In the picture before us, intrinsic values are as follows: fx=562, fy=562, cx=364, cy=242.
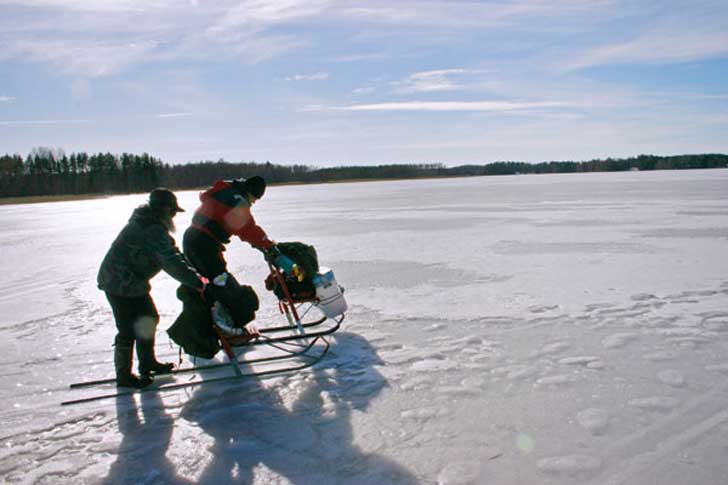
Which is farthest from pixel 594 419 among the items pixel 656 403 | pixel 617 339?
pixel 617 339

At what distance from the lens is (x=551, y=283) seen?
674cm

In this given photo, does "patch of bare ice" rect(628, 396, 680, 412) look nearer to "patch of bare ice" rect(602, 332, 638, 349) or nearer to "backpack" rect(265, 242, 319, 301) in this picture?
"patch of bare ice" rect(602, 332, 638, 349)

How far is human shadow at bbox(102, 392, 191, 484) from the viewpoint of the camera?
2.77 m

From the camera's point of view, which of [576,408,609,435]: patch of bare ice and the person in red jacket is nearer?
[576,408,609,435]: patch of bare ice

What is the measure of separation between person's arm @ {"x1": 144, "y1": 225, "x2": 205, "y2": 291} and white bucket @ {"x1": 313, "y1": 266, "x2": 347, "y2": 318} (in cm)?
124

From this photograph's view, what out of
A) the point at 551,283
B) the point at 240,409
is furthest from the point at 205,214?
the point at 551,283

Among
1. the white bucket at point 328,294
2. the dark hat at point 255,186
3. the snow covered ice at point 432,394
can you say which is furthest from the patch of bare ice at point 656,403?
the dark hat at point 255,186

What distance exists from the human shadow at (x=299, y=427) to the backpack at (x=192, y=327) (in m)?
0.30

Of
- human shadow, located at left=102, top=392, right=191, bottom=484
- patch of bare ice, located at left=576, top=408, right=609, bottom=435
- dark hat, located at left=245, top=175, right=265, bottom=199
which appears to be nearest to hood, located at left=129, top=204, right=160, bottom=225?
dark hat, located at left=245, top=175, right=265, bottom=199

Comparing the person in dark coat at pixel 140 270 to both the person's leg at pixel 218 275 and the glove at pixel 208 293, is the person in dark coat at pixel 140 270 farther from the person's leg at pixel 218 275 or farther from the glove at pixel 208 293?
the person's leg at pixel 218 275

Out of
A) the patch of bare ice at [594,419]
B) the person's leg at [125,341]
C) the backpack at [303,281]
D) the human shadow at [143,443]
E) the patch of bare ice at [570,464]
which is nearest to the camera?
the patch of bare ice at [570,464]

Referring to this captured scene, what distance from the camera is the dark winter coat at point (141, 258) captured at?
3.70 m

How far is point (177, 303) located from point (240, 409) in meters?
3.13

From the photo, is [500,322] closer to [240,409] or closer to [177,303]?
[240,409]
